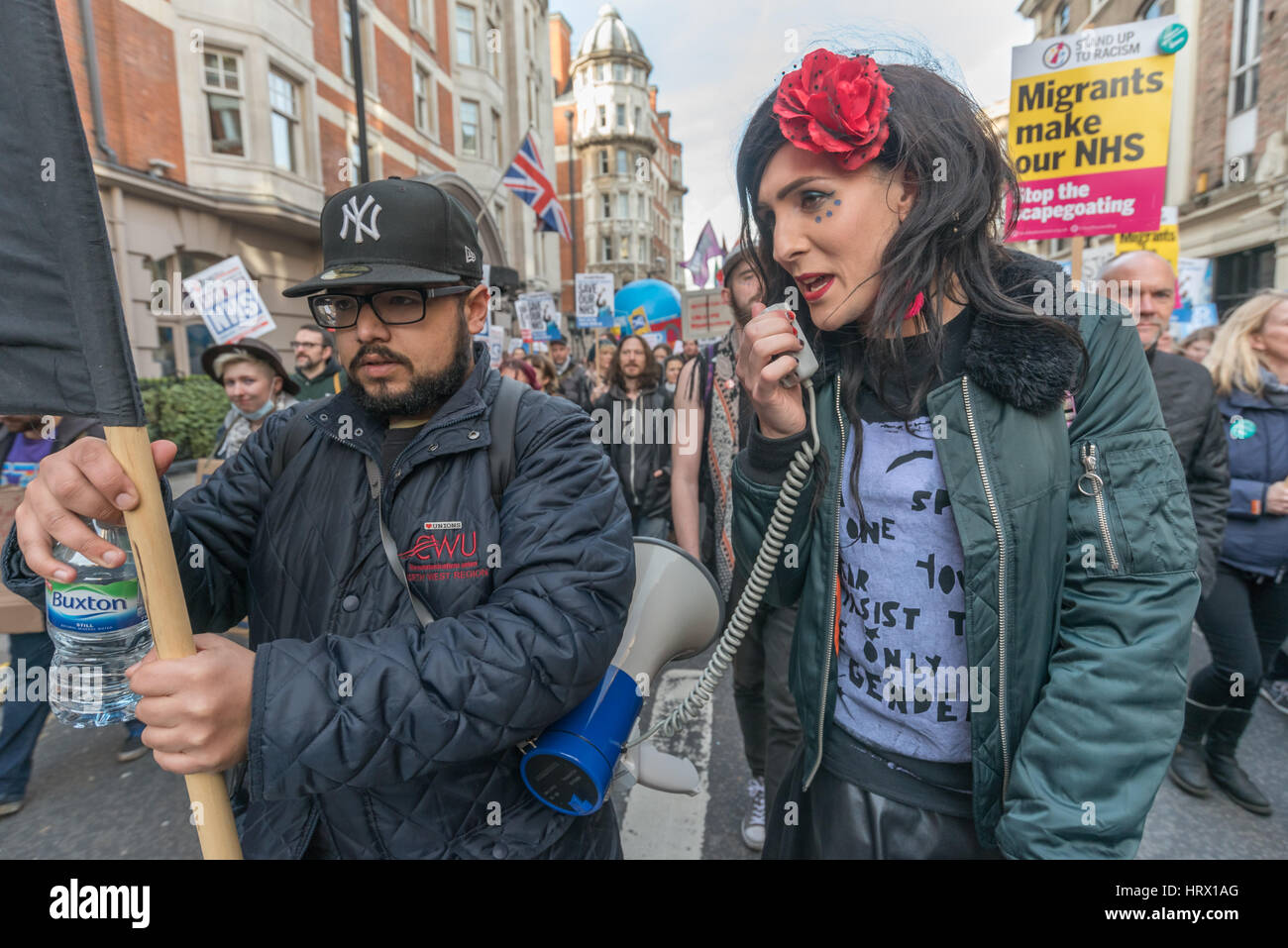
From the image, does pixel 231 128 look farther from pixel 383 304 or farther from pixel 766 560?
pixel 766 560

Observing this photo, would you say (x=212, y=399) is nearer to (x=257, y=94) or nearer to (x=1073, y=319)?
(x=257, y=94)

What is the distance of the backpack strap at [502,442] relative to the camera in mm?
1454

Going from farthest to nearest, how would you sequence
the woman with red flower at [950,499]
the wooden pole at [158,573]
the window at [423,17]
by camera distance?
the window at [423,17] → the woman with red flower at [950,499] → the wooden pole at [158,573]

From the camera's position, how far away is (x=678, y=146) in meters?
77.9

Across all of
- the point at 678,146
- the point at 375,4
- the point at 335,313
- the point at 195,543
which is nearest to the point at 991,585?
the point at 335,313

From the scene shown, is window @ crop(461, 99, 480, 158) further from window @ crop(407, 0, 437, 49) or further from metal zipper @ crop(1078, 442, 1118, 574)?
metal zipper @ crop(1078, 442, 1118, 574)

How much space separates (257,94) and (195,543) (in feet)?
54.9

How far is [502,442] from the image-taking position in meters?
1.48

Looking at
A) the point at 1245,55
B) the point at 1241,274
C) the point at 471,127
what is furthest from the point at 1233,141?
the point at 471,127

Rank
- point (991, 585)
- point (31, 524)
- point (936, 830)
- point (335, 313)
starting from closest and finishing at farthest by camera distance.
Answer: point (31, 524) → point (991, 585) → point (936, 830) → point (335, 313)

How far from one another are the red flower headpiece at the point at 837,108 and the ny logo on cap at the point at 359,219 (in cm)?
84

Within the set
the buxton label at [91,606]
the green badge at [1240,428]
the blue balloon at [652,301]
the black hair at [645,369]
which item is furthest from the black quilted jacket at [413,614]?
the blue balloon at [652,301]

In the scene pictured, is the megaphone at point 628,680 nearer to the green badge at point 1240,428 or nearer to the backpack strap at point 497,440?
the backpack strap at point 497,440

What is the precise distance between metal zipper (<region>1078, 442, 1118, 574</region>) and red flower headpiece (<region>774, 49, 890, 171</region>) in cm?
67
